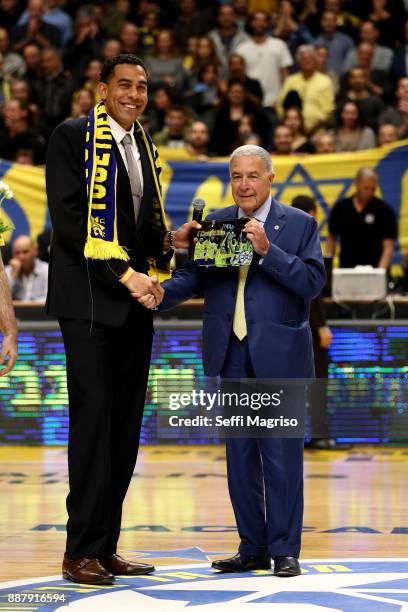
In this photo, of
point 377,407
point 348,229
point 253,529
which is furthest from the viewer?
point 348,229

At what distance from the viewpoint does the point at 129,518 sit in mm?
7156

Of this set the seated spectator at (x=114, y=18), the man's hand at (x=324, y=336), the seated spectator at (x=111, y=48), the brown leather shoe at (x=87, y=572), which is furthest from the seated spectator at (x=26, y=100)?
the brown leather shoe at (x=87, y=572)

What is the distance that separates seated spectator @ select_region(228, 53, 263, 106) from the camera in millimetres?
14523

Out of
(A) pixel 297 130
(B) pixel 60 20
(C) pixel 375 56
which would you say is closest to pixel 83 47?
(B) pixel 60 20

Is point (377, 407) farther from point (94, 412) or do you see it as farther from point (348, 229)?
point (94, 412)

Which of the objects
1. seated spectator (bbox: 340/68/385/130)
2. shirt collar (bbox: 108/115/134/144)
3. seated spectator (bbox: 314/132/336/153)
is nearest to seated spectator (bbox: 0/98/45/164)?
seated spectator (bbox: 314/132/336/153)

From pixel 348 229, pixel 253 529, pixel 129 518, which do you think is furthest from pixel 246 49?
pixel 253 529

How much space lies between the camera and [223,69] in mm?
15578

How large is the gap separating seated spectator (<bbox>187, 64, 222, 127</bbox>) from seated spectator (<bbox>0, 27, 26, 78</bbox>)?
224 centimetres

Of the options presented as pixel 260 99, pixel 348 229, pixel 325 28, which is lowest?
pixel 348 229

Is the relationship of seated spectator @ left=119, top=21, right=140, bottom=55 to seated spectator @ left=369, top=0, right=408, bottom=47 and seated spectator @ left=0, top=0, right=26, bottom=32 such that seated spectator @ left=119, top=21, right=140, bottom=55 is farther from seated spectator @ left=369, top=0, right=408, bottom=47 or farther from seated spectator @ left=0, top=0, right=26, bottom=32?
seated spectator @ left=369, top=0, right=408, bottom=47

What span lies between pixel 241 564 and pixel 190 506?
2.17 meters

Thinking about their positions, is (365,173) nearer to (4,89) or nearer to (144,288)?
(4,89)

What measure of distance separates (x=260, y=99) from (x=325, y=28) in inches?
54.6
